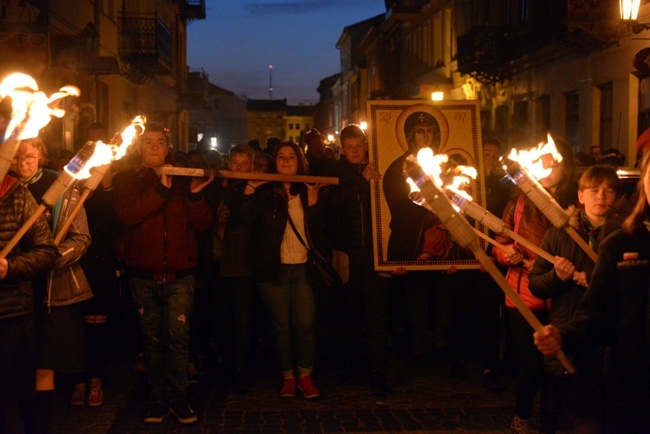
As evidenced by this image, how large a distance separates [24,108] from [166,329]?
2505 millimetres

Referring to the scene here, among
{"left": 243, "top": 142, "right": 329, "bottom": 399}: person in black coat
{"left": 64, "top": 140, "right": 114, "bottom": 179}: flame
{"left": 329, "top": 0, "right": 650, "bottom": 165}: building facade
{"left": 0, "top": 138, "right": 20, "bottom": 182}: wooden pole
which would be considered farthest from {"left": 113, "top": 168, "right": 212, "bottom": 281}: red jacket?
{"left": 329, "top": 0, "right": 650, "bottom": 165}: building facade

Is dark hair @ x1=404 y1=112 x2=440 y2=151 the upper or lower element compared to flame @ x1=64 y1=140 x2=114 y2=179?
upper

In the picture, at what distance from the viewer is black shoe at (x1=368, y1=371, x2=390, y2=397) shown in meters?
7.30

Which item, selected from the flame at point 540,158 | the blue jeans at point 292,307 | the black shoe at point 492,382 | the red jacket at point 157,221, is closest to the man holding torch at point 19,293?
the red jacket at point 157,221

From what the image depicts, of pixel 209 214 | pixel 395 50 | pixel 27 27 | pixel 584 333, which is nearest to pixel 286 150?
pixel 209 214

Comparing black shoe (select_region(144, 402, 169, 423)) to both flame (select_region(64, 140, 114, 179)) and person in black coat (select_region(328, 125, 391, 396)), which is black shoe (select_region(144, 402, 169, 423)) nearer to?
person in black coat (select_region(328, 125, 391, 396))

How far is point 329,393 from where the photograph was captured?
743cm

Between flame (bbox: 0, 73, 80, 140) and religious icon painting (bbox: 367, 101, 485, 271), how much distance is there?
350 cm

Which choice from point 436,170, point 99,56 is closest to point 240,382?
point 436,170

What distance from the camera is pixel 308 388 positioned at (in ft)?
23.7

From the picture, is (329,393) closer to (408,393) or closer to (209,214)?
(408,393)

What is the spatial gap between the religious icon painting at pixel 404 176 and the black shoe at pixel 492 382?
95 cm

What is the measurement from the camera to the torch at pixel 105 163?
5.12 meters

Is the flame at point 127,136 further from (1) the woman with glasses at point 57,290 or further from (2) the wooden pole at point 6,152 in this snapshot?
(2) the wooden pole at point 6,152
